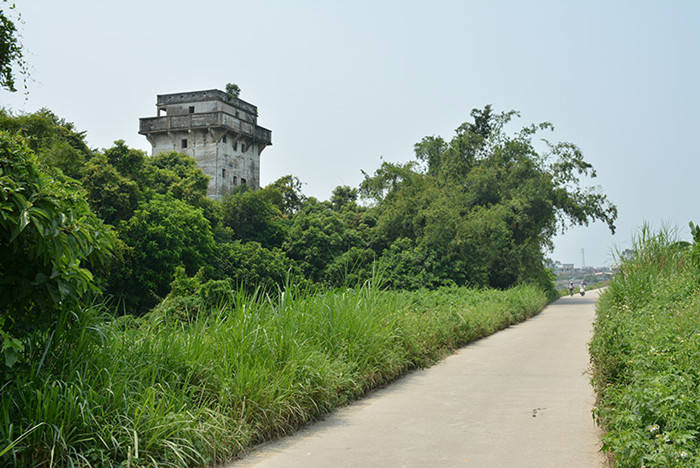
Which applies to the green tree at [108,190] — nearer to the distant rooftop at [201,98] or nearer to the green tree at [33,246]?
the green tree at [33,246]

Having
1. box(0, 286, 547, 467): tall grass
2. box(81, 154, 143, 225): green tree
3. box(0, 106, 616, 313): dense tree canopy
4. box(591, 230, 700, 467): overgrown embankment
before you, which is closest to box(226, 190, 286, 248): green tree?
box(0, 106, 616, 313): dense tree canopy

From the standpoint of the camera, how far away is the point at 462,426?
19.2ft

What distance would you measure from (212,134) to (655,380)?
44.4 meters

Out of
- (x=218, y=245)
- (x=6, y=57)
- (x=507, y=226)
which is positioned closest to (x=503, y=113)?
(x=507, y=226)

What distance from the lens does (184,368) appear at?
5.29 meters

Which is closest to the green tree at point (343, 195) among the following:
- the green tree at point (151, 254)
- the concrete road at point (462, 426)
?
the green tree at point (151, 254)

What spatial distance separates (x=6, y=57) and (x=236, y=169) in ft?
107

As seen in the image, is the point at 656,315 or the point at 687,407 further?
the point at 656,315

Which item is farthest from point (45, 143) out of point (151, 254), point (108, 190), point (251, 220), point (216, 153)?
point (216, 153)

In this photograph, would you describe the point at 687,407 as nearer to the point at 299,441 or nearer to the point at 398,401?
the point at 299,441

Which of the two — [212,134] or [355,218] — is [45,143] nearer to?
[355,218]

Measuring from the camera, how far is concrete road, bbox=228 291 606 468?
4.87m

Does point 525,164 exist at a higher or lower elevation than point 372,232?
higher

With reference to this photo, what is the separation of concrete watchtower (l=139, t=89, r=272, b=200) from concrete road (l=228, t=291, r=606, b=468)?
128ft
